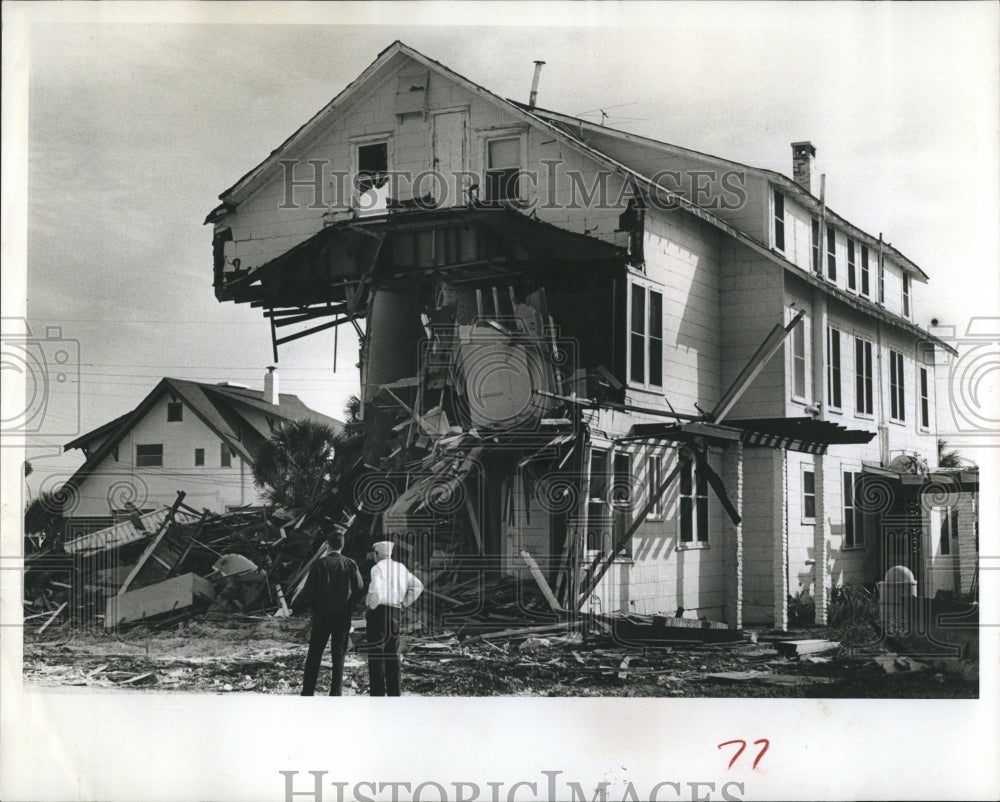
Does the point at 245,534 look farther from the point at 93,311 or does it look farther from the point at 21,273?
the point at 21,273

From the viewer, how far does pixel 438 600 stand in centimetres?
1020

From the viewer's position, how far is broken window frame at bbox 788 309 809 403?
10.7m

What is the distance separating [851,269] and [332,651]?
224 inches

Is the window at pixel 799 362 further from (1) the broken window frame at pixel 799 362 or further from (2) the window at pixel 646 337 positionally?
(2) the window at pixel 646 337

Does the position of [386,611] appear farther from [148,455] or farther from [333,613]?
[148,455]

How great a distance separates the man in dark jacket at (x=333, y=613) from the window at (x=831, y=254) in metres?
5.00

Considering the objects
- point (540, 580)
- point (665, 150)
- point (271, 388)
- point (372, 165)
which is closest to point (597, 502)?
point (540, 580)

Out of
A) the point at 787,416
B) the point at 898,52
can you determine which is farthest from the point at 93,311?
the point at 898,52

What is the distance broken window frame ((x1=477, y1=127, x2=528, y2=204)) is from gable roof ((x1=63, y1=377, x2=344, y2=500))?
7.76 feet

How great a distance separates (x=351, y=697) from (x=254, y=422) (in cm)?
245

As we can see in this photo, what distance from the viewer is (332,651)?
1022cm

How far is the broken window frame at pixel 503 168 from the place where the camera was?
34.0ft

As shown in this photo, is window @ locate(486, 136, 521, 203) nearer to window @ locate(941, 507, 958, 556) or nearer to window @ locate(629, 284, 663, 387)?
window @ locate(629, 284, 663, 387)

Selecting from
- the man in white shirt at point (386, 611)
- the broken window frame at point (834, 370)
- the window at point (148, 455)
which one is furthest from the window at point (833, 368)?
the window at point (148, 455)
